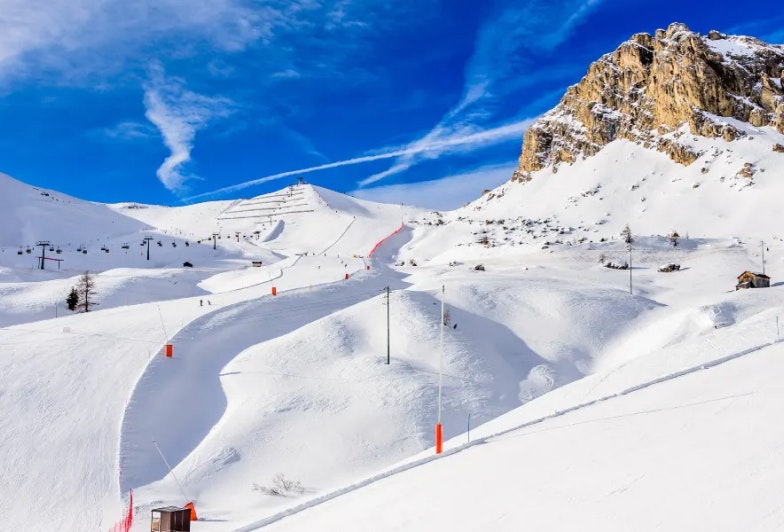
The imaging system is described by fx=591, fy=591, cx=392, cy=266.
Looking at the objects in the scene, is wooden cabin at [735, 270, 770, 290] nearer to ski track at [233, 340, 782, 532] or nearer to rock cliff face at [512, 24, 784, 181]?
ski track at [233, 340, 782, 532]

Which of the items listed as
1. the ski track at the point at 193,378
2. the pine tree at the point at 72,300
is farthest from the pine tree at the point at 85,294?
the ski track at the point at 193,378

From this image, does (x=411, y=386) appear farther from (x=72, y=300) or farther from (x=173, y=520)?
(x=72, y=300)

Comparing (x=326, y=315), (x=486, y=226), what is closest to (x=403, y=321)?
(x=326, y=315)

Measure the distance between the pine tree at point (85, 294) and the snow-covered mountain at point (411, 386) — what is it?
1522mm

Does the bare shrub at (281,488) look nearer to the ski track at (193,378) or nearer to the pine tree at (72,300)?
the ski track at (193,378)

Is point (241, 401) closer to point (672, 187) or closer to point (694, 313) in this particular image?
point (694, 313)

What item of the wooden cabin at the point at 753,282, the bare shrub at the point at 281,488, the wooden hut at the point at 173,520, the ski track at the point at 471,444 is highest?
the wooden cabin at the point at 753,282

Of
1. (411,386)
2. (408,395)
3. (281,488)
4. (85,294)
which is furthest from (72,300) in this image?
(281,488)

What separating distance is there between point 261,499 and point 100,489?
6106 mm

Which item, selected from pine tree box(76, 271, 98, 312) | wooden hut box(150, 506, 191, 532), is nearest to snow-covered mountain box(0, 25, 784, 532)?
wooden hut box(150, 506, 191, 532)

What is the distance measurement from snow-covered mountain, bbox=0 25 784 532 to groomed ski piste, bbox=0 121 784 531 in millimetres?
107

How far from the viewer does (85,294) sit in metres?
56.7

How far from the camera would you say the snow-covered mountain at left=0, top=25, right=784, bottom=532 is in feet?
→ 33.8

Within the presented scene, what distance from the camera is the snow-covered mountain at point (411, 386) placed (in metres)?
10.3
